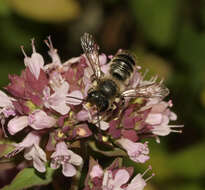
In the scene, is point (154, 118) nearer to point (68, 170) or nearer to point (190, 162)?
→ point (68, 170)

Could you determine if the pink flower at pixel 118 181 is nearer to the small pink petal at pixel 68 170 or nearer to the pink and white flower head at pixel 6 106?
the small pink petal at pixel 68 170

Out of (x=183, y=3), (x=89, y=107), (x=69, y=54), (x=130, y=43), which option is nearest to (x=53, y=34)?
(x=69, y=54)

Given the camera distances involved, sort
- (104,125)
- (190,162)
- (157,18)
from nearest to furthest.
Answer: (104,125)
(190,162)
(157,18)

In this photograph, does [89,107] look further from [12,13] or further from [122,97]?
[12,13]

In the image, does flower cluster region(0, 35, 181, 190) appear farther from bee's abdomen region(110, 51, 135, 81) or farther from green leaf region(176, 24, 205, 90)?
green leaf region(176, 24, 205, 90)

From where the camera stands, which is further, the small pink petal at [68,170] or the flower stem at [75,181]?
the flower stem at [75,181]

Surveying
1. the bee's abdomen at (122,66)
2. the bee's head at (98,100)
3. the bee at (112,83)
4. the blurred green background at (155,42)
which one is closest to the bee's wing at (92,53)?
the bee at (112,83)

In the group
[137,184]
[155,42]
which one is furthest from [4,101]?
[155,42]
